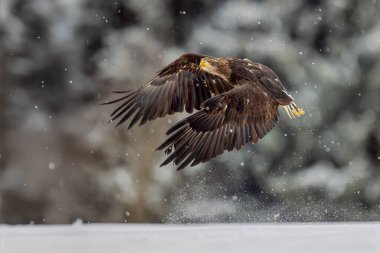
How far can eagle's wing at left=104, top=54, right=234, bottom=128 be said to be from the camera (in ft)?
7.00

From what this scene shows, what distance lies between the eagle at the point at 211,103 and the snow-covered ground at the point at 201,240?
385 mm

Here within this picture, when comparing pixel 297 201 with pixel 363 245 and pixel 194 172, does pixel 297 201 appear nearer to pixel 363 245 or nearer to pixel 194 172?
pixel 194 172

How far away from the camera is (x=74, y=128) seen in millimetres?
4105

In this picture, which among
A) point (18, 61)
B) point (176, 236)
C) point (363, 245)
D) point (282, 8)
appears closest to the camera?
point (363, 245)

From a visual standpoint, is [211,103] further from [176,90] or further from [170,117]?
[170,117]

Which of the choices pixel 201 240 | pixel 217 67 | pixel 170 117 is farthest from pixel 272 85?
pixel 170 117

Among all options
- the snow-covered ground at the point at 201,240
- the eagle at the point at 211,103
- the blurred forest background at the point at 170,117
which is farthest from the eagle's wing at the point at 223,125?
the blurred forest background at the point at 170,117

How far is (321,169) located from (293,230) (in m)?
1.46

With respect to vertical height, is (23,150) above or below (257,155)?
above

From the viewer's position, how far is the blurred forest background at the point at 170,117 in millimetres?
3787

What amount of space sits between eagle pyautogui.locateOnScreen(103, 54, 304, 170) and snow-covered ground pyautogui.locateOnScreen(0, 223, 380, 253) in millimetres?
385

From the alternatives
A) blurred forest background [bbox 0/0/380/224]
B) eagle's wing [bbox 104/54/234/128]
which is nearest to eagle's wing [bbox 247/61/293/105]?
eagle's wing [bbox 104/54/234/128]

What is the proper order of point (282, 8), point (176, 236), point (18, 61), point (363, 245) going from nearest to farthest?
point (363, 245)
point (176, 236)
point (282, 8)
point (18, 61)

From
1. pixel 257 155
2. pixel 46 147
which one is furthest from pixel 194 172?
pixel 46 147
